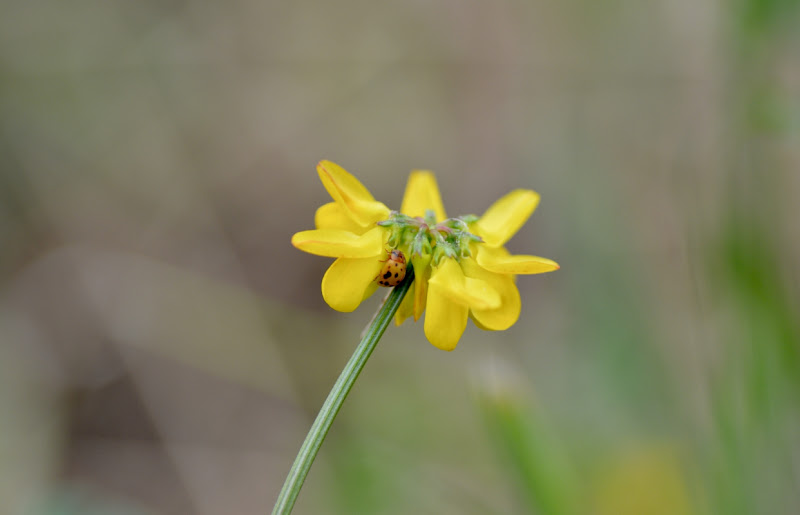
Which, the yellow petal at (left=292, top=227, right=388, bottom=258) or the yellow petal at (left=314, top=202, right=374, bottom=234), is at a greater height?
the yellow petal at (left=314, top=202, right=374, bottom=234)

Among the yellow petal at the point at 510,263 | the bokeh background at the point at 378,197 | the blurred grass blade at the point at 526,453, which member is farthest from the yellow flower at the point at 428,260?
the bokeh background at the point at 378,197

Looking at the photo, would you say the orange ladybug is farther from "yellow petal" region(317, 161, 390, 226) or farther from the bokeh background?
the bokeh background

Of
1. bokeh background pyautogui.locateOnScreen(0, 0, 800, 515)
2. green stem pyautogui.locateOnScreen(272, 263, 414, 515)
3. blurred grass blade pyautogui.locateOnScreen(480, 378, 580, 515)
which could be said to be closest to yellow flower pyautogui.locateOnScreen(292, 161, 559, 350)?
green stem pyautogui.locateOnScreen(272, 263, 414, 515)

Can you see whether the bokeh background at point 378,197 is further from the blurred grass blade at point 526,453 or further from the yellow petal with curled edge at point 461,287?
the yellow petal with curled edge at point 461,287

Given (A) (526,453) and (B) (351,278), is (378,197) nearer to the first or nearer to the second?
(A) (526,453)

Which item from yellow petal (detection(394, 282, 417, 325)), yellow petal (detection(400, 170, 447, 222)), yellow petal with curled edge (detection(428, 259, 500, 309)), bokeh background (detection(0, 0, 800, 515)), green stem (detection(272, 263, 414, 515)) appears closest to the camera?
green stem (detection(272, 263, 414, 515))

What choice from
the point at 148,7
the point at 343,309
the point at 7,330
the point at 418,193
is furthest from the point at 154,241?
the point at 343,309

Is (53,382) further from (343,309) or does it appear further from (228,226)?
(343,309)

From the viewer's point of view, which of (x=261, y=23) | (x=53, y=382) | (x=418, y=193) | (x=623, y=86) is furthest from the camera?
(x=261, y=23)
